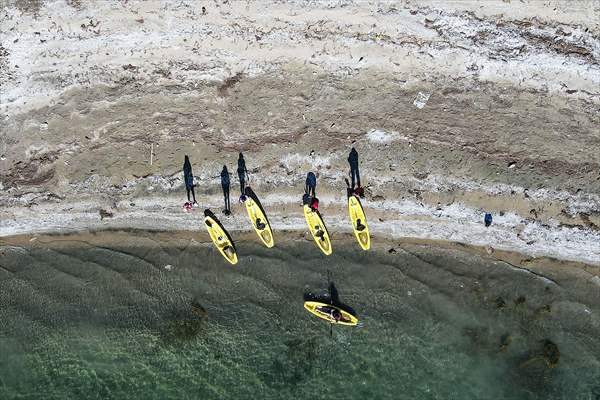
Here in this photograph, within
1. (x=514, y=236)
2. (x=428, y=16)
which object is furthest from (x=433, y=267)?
(x=428, y=16)

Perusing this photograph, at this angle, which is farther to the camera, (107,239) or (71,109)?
(107,239)

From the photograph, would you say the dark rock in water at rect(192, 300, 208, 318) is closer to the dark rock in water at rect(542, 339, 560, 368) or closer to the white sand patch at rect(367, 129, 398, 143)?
the white sand patch at rect(367, 129, 398, 143)

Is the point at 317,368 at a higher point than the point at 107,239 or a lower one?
lower

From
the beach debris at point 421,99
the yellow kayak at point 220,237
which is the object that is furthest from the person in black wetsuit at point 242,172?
the beach debris at point 421,99

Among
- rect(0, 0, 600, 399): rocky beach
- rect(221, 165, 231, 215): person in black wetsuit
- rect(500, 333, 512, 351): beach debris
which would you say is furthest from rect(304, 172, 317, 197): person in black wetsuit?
rect(500, 333, 512, 351): beach debris

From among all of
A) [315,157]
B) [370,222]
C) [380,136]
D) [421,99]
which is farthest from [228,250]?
[421,99]

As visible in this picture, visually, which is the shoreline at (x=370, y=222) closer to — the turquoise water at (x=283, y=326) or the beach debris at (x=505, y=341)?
the turquoise water at (x=283, y=326)

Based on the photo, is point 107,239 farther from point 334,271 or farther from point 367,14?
point 367,14
